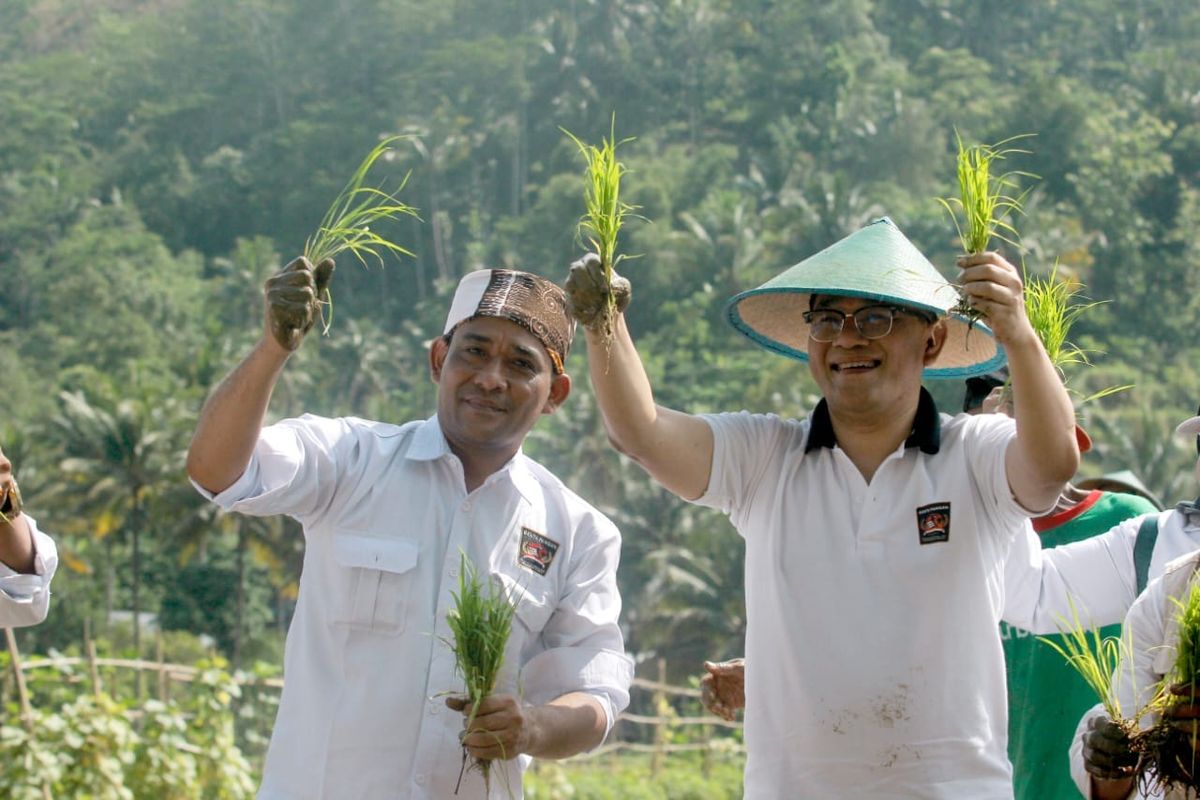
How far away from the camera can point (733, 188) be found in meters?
75.9

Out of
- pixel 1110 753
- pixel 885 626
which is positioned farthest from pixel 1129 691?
pixel 885 626

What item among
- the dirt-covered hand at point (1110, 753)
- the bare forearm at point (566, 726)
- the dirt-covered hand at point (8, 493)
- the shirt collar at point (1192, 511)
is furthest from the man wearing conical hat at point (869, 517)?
the dirt-covered hand at point (8, 493)

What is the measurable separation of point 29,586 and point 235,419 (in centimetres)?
65

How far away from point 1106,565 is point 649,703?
42.7 m

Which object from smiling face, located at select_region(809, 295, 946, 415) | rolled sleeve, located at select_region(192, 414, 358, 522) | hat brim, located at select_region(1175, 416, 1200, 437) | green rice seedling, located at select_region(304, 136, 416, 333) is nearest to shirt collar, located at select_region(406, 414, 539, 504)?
rolled sleeve, located at select_region(192, 414, 358, 522)

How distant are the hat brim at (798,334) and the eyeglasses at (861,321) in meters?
0.17

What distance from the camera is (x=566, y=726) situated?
4.04m

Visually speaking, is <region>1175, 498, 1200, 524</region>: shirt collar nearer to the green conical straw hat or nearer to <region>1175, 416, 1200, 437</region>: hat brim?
<region>1175, 416, 1200, 437</region>: hat brim

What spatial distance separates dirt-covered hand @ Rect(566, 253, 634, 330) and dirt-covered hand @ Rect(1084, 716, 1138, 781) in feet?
4.54

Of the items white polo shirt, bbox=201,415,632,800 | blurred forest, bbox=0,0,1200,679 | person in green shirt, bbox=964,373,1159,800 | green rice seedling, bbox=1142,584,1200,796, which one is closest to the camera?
green rice seedling, bbox=1142,584,1200,796

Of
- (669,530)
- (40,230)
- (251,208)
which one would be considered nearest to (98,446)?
(669,530)

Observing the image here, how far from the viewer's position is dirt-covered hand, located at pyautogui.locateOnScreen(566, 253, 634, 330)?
3754 mm

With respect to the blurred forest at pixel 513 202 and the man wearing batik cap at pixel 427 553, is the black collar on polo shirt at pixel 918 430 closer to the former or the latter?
the man wearing batik cap at pixel 427 553

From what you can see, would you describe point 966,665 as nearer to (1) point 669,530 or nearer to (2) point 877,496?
(2) point 877,496
